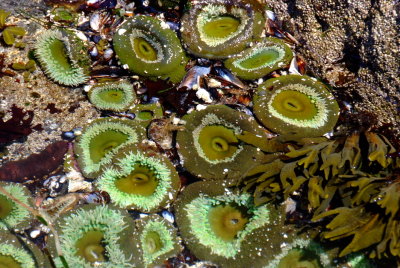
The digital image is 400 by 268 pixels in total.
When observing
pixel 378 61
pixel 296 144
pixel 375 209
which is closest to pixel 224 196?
pixel 296 144

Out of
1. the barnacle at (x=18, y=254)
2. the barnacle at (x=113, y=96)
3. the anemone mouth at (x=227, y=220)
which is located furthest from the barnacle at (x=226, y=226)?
the barnacle at (x=18, y=254)

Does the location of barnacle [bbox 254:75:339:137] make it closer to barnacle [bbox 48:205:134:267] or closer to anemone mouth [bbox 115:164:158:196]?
anemone mouth [bbox 115:164:158:196]

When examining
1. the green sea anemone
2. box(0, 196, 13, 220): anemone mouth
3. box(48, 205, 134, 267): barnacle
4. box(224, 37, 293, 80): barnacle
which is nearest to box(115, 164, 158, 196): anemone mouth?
box(48, 205, 134, 267): barnacle

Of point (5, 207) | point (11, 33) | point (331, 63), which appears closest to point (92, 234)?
point (5, 207)

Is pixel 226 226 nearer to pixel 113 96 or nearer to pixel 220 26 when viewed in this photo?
pixel 113 96

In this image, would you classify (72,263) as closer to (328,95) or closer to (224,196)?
(224,196)

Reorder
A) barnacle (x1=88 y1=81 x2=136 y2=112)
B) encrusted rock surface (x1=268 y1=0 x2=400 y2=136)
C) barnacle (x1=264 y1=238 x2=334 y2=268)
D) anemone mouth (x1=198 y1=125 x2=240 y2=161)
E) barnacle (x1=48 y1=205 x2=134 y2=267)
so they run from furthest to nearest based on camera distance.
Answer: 1. barnacle (x1=88 y1=81 x2=136 y2=112)
2. anemone mouth (x1=198 y1=125 x2=240 y2=161)
3. barnacle (x1=48 y1=205 x2=134 y2=267)
4. barnacle (x1=264 y1=238 x2=334 y2=268)
5. encrusted rock surface (x1=268 y1=0 x2=400 y2=136)
